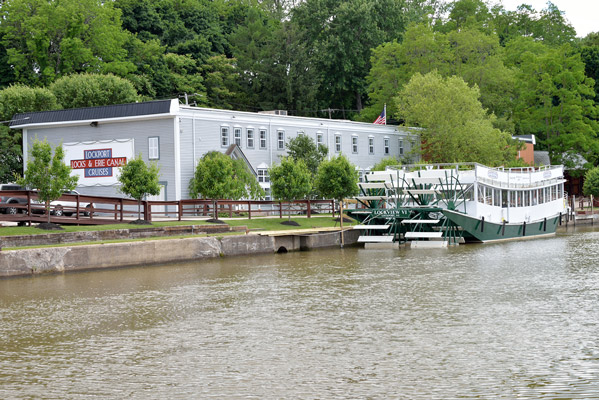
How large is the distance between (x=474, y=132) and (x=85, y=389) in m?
55.4

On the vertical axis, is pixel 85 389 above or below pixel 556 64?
below

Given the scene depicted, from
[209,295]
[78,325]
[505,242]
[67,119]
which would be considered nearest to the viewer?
[78,325]

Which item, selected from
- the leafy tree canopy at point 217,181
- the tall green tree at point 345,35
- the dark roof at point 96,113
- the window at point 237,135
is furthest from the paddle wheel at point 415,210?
the tall green tree at point 345,35

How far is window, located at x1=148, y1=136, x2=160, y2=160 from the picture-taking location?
5062 cm

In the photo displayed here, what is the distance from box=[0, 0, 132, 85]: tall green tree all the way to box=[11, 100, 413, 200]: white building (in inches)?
857

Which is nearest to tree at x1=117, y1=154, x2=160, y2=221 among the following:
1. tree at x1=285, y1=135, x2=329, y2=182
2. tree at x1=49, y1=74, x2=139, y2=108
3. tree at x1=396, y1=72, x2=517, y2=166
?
tree at x1=285, y1=135, x2=329, y2=182

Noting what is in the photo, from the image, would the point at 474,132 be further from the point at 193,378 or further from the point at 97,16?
the point at 193,378

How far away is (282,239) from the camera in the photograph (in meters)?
40.2

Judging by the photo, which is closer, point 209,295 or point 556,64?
point 209,295

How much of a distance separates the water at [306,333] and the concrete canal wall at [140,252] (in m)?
0.88

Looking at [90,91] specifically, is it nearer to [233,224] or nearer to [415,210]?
[233,224]

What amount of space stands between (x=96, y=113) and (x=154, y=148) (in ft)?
17.4

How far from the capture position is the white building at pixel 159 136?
5012cm

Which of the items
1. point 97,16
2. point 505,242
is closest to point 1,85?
point 97,16
